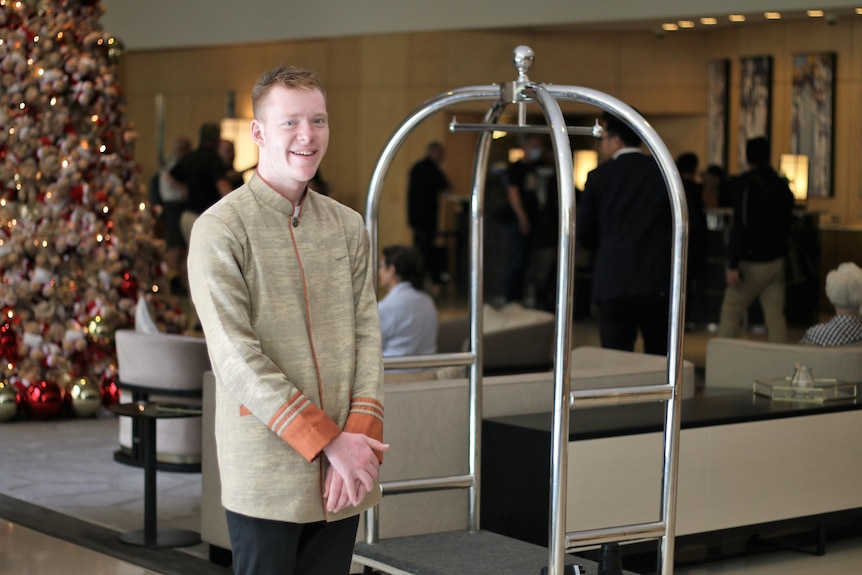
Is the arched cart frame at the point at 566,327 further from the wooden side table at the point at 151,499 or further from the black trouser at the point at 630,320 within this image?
the black trouser at the point at 630,320

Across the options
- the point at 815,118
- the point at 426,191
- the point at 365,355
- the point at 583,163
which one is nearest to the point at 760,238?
the point at 815,118

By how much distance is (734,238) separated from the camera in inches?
335

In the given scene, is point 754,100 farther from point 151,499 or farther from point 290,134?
point 290,134

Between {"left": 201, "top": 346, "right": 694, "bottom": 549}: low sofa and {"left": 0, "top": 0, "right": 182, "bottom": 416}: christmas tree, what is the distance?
11.4ft

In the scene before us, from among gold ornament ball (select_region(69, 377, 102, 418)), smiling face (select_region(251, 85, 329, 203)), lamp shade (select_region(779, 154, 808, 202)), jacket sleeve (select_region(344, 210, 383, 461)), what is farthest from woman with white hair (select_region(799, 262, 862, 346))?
lamp shade (select_region(779, 154, 808, 202))

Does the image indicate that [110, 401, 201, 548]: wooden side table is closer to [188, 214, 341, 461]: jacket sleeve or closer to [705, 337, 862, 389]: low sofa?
[705, 337, 862, 389]: low sofa

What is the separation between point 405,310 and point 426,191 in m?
7.06

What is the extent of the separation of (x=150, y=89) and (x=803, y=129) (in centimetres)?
874

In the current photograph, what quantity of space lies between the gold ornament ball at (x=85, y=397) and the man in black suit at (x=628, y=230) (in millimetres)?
3196

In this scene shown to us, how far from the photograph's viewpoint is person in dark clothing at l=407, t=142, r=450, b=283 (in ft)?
43.2

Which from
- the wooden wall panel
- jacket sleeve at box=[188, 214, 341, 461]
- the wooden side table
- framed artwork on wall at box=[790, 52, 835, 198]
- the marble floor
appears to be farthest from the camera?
the wooden wall panel

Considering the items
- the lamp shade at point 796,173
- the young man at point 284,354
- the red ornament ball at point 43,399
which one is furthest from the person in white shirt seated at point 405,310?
the lamp shade at point 796,173

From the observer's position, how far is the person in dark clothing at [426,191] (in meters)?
13.2

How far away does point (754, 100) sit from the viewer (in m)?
13.0
